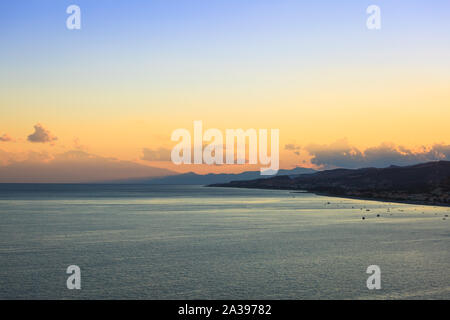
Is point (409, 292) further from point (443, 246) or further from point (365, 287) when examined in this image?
point (443, 246)

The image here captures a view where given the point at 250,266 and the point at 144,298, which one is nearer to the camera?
the point at 144,298
